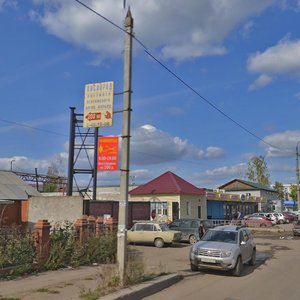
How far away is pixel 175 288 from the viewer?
12305 mm

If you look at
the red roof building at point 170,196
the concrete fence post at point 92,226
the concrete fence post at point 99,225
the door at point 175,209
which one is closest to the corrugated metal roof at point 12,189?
the red roof building at point 170,196

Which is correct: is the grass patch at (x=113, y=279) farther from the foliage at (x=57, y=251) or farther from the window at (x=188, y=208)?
the window at (x=188, y=208)

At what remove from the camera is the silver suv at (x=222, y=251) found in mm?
15211

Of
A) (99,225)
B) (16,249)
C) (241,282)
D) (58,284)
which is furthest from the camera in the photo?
(99,225)

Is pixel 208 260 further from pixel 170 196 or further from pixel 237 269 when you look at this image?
pixel 170 196

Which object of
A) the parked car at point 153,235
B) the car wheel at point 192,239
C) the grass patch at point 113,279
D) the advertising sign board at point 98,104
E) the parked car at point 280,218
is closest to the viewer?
the grass patch at point 113,279

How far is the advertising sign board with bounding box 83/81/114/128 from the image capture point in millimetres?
12820

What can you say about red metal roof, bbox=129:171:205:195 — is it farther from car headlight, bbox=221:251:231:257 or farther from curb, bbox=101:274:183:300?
curb, bbox=101:274:183:300

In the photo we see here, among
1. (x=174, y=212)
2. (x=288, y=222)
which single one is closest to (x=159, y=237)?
(x=174, y=212)

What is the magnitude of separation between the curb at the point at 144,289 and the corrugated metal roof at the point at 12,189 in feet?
82.3

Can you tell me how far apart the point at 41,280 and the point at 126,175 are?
3.79m

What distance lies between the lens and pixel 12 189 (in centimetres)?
3766

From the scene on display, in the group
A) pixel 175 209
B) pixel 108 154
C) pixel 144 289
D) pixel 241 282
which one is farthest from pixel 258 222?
pixel 144 289

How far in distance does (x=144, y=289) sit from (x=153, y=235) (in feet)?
50.1
